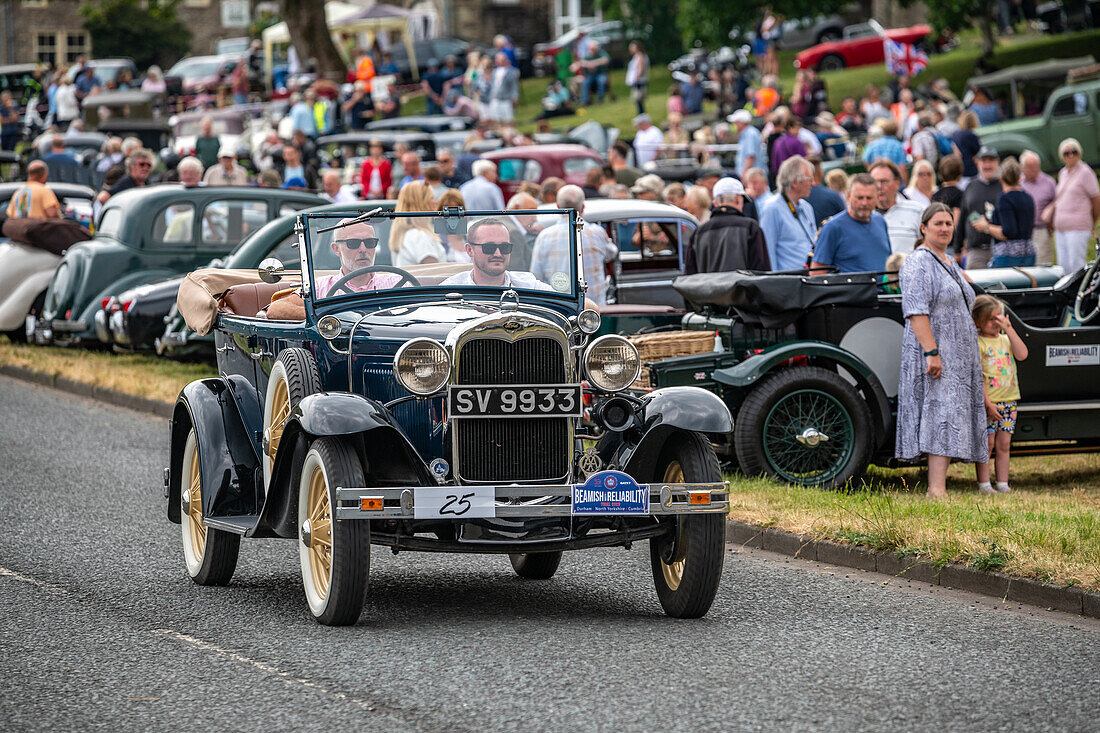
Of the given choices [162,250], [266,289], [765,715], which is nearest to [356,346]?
[266,289]

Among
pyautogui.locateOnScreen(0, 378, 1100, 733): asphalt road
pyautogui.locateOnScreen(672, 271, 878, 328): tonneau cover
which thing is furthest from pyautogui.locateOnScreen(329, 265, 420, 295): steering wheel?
pyautogui.locateOnScreen(672, 271, 878, 328): tonneau cover

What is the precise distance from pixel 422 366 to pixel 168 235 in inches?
449

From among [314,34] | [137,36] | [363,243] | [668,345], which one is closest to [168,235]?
[668,345]

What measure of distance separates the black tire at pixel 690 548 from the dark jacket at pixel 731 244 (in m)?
5.45

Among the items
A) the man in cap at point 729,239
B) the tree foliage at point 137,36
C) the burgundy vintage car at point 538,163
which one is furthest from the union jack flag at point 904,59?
the tree foliage at point 137,36

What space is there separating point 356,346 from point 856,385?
4444 millimetres

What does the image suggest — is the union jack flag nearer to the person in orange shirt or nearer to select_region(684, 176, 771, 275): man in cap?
the person in orange shirt

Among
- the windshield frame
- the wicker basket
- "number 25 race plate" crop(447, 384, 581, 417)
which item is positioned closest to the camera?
"number 25 race plate" crop(447, 384, 581, 417)

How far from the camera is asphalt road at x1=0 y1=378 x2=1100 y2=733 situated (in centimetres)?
542

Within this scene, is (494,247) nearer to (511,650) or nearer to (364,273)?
(364,273)

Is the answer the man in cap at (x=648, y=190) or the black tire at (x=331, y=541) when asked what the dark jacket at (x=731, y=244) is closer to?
the man in cap at (x=648, y=190)

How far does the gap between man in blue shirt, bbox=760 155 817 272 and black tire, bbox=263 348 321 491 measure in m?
6.56

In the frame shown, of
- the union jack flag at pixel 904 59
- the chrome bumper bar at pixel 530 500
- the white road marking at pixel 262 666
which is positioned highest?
the union jack flag at pixel 904 59

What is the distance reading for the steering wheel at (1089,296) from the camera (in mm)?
10945
